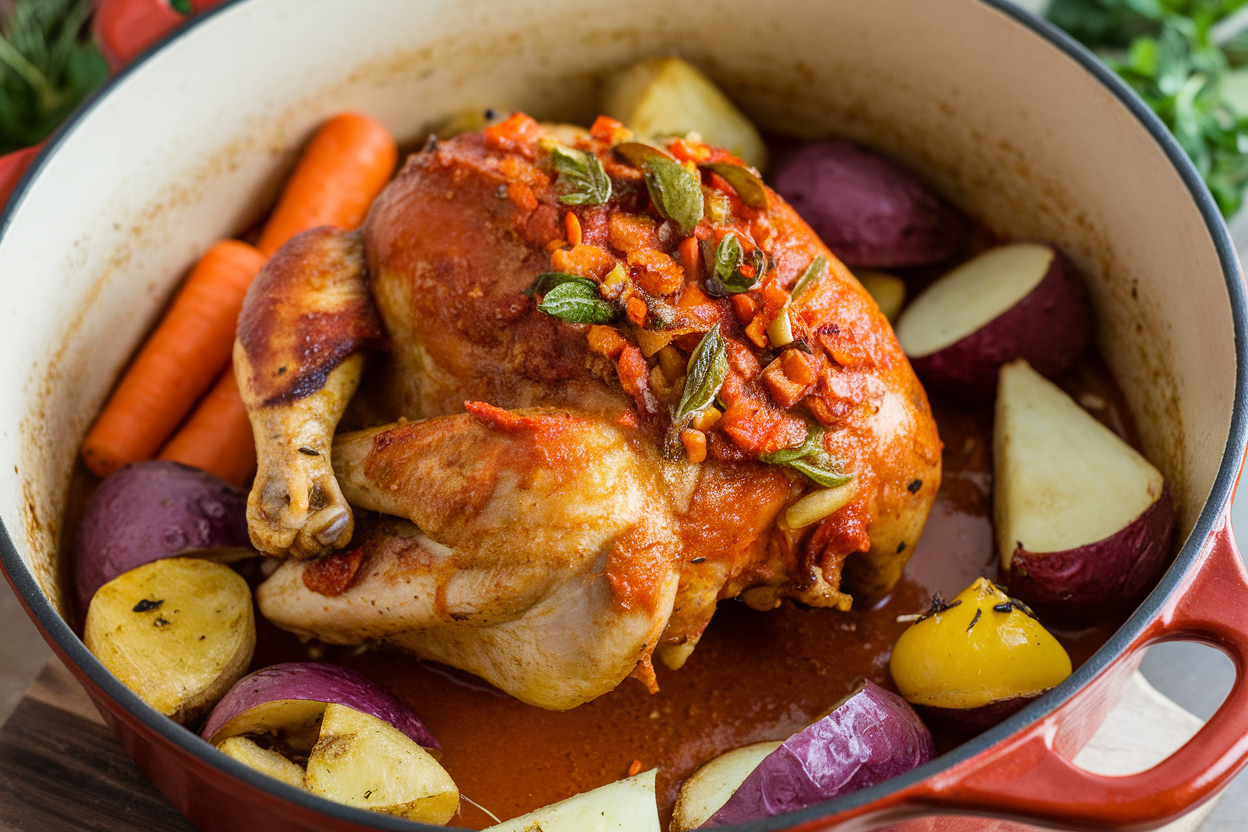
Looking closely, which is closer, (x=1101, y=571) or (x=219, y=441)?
(x=1101, y=571)

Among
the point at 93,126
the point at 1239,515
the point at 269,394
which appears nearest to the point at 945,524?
the point at 1239,515

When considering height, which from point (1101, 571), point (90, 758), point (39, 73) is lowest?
point (90, 758)

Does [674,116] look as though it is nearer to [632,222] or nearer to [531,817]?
[632,222]

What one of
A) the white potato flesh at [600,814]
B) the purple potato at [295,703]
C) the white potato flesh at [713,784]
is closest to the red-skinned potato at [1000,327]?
the white potato flesh at [713,784]

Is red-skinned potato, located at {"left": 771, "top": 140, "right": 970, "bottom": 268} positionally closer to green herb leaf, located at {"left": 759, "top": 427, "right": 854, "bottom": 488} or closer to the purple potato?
green herb leaf, located at {"left": 759, "top": 427, "right": 854, "bottom": 488}

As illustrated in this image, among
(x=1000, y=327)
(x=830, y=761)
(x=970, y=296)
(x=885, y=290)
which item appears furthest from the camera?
(x=885, y=290)

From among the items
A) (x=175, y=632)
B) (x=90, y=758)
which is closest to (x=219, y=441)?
(x=175, y=632)

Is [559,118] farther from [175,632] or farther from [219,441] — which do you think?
[175,632]
